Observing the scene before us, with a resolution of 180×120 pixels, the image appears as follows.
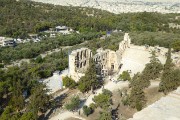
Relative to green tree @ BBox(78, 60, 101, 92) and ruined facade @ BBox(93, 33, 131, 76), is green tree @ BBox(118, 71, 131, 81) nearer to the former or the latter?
green tree @ BBox(78, 60, 101, 92)

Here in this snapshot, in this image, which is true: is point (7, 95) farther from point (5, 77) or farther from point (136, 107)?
point (136, 107)

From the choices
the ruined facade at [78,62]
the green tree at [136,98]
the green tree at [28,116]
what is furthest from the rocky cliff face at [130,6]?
the green tree at [28,116]

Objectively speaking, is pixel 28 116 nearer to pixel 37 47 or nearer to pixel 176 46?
pixel 176 46

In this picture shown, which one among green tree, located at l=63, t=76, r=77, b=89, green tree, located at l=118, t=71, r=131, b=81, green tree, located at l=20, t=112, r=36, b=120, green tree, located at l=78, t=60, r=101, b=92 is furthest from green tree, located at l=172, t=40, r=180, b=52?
green tree, located at l=20, t=112, r=36, b=120

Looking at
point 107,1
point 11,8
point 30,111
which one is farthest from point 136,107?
point 107,1

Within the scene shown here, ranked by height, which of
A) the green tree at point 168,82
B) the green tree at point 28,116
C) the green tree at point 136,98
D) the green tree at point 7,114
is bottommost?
the green tree at point 7,114

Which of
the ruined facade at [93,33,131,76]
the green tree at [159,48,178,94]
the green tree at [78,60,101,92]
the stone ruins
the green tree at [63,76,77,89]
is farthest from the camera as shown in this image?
the ruined facade at [93,33,131,76]

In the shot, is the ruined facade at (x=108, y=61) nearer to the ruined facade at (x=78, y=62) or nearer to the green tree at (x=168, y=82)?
the ruined facade at (x=78, y=62)
